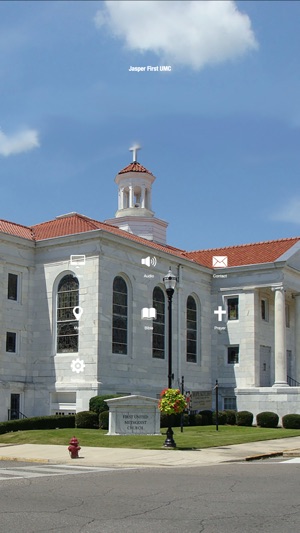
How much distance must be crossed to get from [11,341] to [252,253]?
20213mm

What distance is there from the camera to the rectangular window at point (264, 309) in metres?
51.9

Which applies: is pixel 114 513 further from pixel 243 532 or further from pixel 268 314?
pixel 268 314

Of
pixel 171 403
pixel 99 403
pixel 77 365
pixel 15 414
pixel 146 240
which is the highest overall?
pixel 146 240

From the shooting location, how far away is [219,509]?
12367 millimetres

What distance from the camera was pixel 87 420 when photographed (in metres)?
36.4

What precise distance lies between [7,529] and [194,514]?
311cm

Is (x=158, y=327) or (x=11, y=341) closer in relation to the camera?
(x=11, y=341)

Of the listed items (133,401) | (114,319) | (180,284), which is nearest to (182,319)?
Result: (180,284)

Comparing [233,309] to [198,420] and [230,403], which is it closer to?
[230,403]

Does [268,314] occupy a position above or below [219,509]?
above

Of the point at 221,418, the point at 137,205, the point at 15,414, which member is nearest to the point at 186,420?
the point at 221,418

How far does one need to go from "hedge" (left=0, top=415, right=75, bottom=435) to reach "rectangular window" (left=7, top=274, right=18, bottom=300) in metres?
8.13

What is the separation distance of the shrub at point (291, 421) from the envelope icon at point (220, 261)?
13.7m

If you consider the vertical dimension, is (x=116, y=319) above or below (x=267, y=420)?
above
